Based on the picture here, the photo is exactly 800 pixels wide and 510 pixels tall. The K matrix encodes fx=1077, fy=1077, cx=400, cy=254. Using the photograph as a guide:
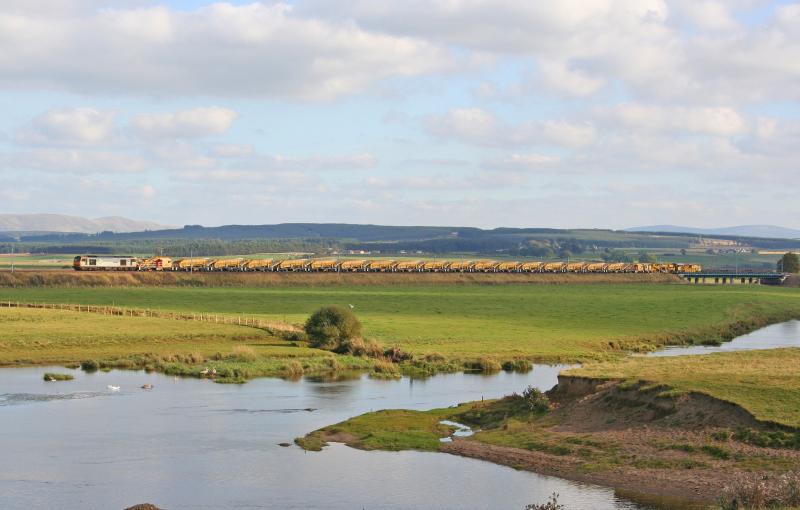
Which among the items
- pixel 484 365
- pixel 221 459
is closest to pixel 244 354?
pixel 484 365

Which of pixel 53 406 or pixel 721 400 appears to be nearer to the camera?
pixel 721 400

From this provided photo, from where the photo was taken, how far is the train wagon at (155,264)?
577 ft

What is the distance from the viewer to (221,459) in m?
40.8

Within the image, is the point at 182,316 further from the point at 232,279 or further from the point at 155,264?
the point at 155,264

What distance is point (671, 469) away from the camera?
120ft

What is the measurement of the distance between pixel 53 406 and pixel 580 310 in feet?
273

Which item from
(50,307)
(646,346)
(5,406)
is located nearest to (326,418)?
(5,406)

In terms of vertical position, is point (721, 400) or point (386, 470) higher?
point (721, 400)

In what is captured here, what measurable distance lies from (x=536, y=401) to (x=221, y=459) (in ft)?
48.4

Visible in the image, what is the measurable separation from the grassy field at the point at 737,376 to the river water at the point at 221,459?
7766 mm

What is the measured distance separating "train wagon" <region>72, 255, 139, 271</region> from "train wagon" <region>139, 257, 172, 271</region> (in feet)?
4.84

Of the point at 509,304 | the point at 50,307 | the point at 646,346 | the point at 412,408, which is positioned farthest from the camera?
the point at 509,304

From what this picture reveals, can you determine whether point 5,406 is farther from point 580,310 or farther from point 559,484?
point 580,310

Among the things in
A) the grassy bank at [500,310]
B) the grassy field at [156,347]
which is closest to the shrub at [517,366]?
the grassy bank at [500,310]
